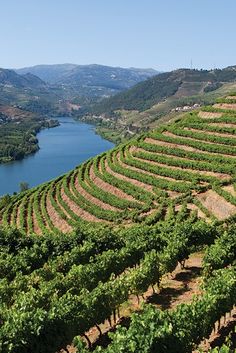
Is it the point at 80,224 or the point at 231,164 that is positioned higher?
the point at 231,164

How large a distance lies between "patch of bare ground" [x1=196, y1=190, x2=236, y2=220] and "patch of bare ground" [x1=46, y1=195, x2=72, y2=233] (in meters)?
23.6

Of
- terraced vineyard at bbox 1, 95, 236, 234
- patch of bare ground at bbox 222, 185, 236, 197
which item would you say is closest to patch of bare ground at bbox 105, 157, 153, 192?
terraced vineyard at bbox 1, 95, 236, 234

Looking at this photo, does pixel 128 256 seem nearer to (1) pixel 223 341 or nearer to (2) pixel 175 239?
(2) pixel 175 239

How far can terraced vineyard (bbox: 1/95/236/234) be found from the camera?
71.9m

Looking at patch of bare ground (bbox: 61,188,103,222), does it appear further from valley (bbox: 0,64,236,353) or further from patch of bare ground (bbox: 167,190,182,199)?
patch of bare ground (bbox: 167,190,182,199)

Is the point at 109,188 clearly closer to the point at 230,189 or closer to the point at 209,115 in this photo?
the point at 230,189

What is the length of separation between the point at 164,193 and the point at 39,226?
79.4 feet

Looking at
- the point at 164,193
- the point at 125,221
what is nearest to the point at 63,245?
the point at 125,221

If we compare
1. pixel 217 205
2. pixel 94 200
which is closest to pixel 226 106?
pixel 94 200

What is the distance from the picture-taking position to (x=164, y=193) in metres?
76.2

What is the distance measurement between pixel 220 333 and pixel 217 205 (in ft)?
121

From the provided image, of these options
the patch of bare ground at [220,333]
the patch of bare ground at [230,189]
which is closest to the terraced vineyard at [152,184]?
the patch of bare ground at [230,189]

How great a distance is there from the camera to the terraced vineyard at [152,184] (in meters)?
71.9

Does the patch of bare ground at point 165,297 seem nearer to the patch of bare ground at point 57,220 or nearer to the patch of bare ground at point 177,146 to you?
the patch of bare ground at point 57,220
